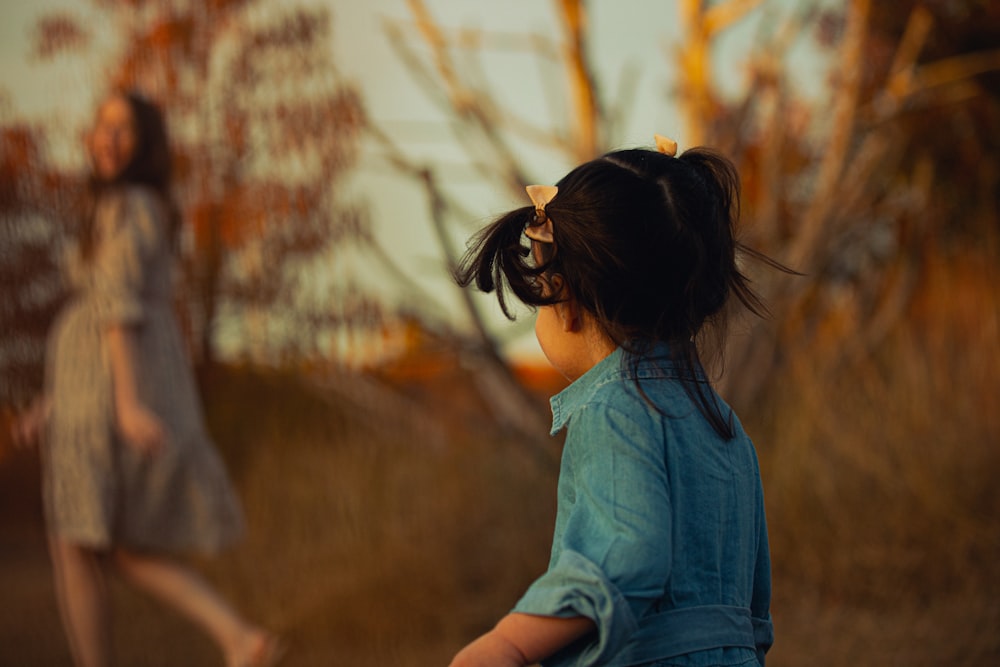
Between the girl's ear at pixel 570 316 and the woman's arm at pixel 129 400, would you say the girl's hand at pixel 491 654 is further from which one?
the woman's arm at pixel 129 400

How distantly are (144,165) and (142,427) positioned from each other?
0.83 meters

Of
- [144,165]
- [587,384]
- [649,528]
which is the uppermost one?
[144,165]

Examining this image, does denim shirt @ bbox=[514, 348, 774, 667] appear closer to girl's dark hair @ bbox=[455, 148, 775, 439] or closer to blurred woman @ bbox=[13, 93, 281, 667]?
girl's dark hair @ bbox=[455, 148, 775, 439]

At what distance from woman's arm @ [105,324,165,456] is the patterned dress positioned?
0.03 metres

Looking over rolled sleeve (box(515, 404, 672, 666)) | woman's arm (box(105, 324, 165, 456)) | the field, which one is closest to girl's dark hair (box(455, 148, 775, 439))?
rolled sleeve (box(515, 404, 672, 666))

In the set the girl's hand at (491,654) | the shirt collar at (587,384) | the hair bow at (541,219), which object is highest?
the hair bow at (541,219)

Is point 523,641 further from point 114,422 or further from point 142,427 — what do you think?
point 114,422

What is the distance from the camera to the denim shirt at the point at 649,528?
3.54 ft

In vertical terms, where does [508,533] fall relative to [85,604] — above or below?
below

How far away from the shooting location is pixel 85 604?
2.93 m

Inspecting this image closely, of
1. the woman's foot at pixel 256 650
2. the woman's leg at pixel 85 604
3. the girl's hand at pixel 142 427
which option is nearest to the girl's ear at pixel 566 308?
the woman's foot at pixel 256 650

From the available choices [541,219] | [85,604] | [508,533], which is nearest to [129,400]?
[85,604]

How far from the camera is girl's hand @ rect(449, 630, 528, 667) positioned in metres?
1.09

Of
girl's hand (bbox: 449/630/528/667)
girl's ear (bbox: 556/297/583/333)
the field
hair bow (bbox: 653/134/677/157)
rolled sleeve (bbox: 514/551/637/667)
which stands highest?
hair bow (bbox: 653/134/677/157)
